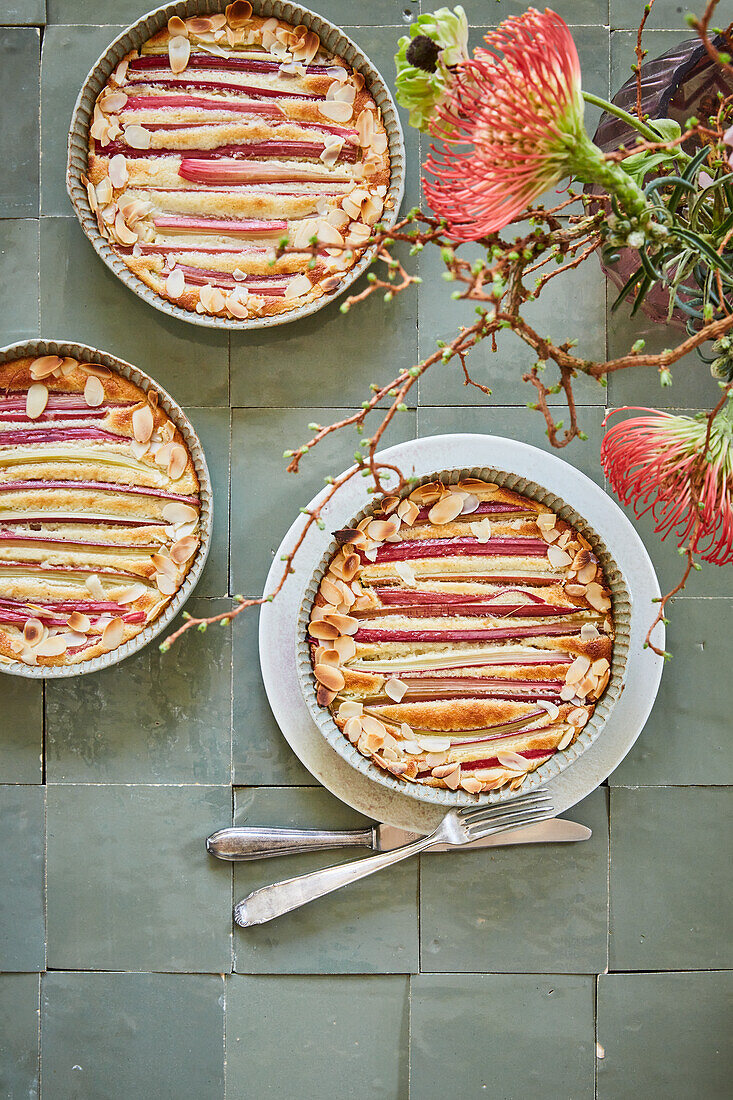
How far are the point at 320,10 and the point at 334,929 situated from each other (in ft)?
5.13

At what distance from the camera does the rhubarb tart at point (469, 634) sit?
4.37 ft

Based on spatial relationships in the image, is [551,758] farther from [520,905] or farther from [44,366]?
[44,366]

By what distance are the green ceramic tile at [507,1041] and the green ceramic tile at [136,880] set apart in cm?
39

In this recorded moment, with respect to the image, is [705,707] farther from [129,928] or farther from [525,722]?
[129,928]

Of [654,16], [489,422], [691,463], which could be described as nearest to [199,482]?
[489,422]

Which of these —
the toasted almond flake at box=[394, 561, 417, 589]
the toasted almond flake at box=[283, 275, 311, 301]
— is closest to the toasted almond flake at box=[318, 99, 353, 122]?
the toasted almond flake at box=[283, 275, 311, 301]

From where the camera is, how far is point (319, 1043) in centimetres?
153

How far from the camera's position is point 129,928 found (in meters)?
1.52

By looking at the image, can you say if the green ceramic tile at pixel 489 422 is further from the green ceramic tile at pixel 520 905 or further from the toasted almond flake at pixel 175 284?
the green ceramic tile at pixel 520 905

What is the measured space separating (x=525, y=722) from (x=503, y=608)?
7.0 inches

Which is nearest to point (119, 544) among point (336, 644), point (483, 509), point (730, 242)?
point (336, 644)

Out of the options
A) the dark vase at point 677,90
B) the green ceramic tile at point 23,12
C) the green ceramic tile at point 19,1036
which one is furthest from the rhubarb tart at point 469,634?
the green ceramic tile at point 23,12

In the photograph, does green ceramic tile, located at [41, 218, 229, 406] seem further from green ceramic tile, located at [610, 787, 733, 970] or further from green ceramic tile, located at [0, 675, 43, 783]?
green ceramic tile, located at [610, 787, 733, 970]

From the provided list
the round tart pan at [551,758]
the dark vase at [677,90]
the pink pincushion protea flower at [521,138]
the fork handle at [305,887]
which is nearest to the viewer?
the pink pincushion protea flower at [521,138]
